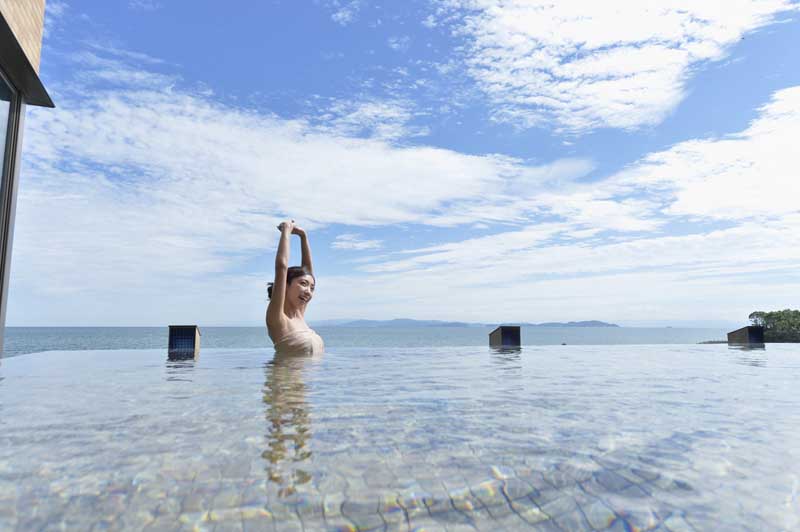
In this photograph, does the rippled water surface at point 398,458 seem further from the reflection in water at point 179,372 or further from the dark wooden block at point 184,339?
the dark wooden block at point 184,339

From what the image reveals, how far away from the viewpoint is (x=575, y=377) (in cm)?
651

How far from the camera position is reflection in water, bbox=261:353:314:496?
2.35m

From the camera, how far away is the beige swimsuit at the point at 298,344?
787cm

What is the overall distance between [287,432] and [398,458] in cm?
86

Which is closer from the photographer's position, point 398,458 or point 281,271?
point 398,458

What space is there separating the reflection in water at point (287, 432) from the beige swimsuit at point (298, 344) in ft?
6.02

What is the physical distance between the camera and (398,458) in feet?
8.67

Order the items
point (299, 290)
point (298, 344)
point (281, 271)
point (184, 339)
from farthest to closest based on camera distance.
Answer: point (184, 339), point (298, 344), point (299, 290), point (281, 271)

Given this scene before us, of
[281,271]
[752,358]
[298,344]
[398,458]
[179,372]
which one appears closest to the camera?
[398,458]

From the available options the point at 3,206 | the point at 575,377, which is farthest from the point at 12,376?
the point at 575,377

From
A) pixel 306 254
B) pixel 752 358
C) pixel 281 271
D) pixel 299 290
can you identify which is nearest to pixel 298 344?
pixel 299 290

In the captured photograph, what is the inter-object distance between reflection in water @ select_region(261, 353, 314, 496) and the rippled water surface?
0.01 metres

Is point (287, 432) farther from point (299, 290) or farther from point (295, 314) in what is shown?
point (295, 314)

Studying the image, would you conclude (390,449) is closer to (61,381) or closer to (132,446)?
(132,446)
